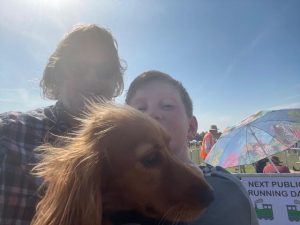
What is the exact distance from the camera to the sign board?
4395 millimetres

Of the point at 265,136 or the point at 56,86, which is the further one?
the point at 265,136

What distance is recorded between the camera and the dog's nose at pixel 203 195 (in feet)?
5.20

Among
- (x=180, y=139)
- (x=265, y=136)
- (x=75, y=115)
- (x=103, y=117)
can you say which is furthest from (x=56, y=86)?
(x=265, y=136)

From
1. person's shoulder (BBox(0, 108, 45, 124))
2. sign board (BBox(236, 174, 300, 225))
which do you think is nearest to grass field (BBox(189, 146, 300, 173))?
sign board (BBox(236, 174, 300, 225))

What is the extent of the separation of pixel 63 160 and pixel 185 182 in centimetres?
64

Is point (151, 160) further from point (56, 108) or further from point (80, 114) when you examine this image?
point (56, 108)

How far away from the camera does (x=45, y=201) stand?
154cm

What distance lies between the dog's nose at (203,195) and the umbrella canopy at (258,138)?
4.69m


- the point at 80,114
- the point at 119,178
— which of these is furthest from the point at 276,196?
the point at 119,178

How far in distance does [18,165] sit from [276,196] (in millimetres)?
3867

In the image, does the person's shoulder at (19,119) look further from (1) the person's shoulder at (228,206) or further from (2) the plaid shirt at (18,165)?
(1) the person's shoulder at (228,206)

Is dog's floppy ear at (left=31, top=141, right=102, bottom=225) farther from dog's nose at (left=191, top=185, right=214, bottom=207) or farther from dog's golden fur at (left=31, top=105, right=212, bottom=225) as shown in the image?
dog's nose at (left=191, top=185, right=214, bottom=207)

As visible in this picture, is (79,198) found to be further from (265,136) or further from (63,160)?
(265,136)

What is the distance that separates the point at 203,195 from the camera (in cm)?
159
